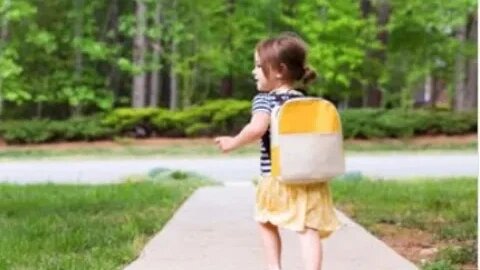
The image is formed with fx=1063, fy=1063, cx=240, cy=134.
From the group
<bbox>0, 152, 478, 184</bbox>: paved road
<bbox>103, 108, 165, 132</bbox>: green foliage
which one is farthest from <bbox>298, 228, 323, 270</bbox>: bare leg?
<bbox>103, 108, 165, 132</bbox>: green foliage

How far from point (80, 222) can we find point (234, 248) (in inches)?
88.7

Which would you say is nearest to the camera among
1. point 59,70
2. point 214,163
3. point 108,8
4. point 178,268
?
point 178,268

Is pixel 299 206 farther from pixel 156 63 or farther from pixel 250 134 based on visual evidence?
pixel 156 63

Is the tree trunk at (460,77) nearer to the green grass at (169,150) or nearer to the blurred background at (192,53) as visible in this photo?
the blurred background at (192,53)

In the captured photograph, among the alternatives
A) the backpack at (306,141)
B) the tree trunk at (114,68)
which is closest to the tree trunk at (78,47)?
the tree trunk at (114,68)

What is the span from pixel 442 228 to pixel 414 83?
29.2 m

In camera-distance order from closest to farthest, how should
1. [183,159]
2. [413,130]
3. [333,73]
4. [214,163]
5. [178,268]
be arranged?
[178,268], [214,163], [183,159], [413,130], [333,73]

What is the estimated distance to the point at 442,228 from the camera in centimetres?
855

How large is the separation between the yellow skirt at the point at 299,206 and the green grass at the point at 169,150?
67.7 feet

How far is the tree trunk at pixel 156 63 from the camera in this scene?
32.3 metres

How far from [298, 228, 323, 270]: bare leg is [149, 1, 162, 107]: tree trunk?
2723 cm

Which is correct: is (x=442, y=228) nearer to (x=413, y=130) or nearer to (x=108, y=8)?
(x=413, y=130)

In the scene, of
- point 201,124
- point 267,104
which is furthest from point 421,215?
point 201,124

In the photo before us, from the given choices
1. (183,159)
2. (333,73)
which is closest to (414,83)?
(333,73)
